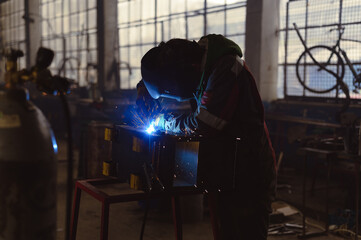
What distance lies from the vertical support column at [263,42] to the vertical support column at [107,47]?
4036mm

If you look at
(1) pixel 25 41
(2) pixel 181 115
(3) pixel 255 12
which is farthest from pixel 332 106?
(1) pixel 25 41

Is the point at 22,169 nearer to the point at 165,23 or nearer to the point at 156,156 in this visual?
the point at 156,156

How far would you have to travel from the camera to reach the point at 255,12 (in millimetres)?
A: 6328

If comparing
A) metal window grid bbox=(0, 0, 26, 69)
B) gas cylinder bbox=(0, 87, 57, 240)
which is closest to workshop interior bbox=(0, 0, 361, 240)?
gas cylinder bbox=(0, 87, 57, 240)

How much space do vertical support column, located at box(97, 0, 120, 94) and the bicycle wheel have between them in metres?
4.76

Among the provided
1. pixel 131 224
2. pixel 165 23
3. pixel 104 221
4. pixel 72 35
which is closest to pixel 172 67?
pixel 104 221

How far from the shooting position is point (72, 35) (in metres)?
11.3

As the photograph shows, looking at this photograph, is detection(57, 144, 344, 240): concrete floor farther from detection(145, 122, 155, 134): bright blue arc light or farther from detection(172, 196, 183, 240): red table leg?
detection(145, 122, 155, 134): bright blue arc light

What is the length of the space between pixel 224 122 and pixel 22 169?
2.98 feet

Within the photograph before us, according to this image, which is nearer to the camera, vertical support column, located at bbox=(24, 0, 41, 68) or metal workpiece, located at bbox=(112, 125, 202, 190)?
metal workpiece, located at bbox=(112, 125, 202, 190)

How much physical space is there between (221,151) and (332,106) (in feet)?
14.9

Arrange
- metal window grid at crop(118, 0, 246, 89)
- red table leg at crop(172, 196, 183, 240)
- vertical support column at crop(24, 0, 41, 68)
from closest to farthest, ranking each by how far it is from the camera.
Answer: red table leg at crop(172, 196, 183, 240) < metal window grid at crop(118, 0, 246, 89) < vertical support column at crop(24, 0, 41, 68)

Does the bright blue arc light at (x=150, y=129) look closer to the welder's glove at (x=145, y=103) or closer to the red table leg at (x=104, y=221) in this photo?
the welder's glove at (x=145, y=103)

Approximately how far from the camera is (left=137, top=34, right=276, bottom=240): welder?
1738 mm
